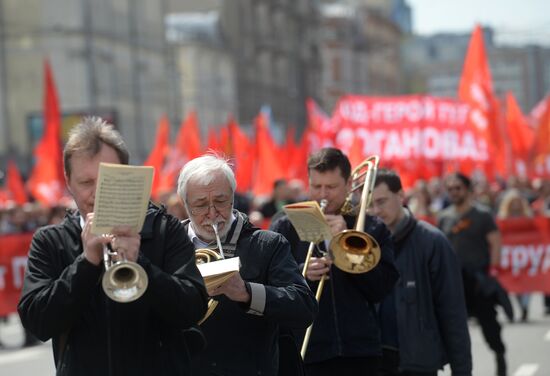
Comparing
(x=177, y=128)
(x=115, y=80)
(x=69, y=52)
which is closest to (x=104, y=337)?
(x=69, y=52)

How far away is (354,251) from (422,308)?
1.20 meters

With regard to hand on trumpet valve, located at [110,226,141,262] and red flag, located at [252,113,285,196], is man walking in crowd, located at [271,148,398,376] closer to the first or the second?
hand on trumpet valve, located at [110,226,141,262]

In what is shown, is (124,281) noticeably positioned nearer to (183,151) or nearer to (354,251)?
(354,251)

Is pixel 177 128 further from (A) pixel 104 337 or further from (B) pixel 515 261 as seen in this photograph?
(A) pixel 104 337

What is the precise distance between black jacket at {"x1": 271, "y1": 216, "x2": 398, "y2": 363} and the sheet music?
249 centimetres

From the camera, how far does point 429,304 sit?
282 inches

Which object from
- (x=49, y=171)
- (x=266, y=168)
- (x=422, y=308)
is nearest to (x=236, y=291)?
(x=422, y=308)

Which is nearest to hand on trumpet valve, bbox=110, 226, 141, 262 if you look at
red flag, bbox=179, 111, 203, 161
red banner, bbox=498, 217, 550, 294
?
red banner, bbox=498, 217, 550, 294

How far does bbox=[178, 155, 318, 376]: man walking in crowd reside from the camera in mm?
4926

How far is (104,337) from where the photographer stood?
4.12 m

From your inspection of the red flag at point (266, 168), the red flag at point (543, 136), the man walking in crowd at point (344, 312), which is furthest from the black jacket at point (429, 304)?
the red flag at point (543, 136)

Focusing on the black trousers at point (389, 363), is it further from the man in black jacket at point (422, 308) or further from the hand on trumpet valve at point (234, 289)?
the hand on trumpet valve at point (234, 289)

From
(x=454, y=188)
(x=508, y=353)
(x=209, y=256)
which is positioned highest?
(x=209, y=256)

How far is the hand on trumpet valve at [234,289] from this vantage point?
4671mm
